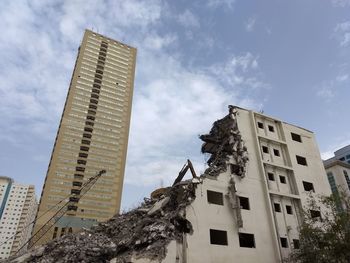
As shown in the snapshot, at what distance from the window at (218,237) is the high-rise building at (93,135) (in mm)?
49395

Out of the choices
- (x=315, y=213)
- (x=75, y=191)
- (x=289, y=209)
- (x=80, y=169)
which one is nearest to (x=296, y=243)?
(x=289, y=209)

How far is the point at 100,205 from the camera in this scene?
263ft

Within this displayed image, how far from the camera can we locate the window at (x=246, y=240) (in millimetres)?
24780

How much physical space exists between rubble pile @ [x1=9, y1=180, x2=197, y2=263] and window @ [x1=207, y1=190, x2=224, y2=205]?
1.77 metres

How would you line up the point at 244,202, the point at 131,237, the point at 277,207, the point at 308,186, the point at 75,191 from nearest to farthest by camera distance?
the point at 131,237 < the point at 244,202 < the point at 277,207 < the point at 308,186 < the point at 75,191

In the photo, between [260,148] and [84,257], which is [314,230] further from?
[84,257]

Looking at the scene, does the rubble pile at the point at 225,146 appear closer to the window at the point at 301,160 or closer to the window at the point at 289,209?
the window at the point at 289,209

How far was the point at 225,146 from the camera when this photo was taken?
3017cm

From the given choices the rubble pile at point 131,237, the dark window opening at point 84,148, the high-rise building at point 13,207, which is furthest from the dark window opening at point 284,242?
the high-rise building at point 13,207

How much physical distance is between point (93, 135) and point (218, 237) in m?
70.2

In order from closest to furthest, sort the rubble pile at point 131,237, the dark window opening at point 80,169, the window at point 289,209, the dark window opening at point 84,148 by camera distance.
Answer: the rubble pile at point 131,237 → the window at point 289,209 → the dark window opening at point 80,169 → the dark window opening at point 84,148

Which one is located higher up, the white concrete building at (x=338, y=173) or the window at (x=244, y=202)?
the white concrete building at (x=338, y=173)

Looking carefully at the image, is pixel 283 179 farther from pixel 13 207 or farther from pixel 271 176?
pixel 13 207

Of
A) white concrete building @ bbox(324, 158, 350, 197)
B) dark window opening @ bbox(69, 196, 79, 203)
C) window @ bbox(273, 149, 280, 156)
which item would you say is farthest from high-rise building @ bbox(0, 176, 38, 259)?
window @ bbox(273, 149, 280, 156)
